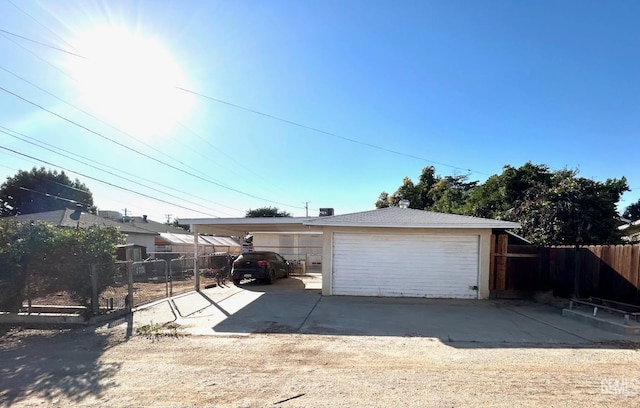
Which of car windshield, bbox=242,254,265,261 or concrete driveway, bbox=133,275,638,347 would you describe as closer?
concrete driveway, bbox=133,275,638,347

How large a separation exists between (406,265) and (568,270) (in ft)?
15.2

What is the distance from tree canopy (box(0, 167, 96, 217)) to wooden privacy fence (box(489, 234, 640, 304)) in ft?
117

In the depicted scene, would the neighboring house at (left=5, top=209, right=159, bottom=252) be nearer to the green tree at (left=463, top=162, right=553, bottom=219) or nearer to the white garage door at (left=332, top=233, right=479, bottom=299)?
the white garage door at (left=332, top=233, right=479, bottom=299)

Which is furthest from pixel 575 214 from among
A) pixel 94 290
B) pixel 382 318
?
pixel 94 290

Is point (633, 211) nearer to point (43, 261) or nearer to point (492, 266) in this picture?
point (492, 266)

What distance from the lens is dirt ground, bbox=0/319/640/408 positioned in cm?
421

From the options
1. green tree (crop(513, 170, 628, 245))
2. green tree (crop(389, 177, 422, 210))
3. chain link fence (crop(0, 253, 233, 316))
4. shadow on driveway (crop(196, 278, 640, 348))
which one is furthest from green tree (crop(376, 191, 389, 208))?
chain link fence (crop(0, 253, 233, 316))

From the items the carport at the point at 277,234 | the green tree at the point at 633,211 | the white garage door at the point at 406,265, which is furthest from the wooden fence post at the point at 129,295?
the green tree at the point at 633,211

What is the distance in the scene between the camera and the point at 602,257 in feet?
32.2

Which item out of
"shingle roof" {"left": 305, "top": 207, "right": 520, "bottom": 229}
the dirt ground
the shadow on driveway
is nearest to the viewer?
the dirt ground

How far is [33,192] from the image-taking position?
3472 centimetres

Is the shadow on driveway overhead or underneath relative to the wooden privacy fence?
underneath

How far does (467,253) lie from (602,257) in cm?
345

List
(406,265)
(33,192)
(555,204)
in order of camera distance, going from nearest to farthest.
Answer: (406,265)
(555,204)
(33,192)
